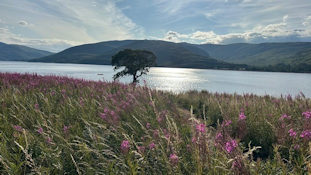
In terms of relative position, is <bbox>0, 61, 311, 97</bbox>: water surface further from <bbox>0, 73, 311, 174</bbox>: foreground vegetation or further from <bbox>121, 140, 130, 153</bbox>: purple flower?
<bbox>121, 140, 130, 153</bbox>: purple flower

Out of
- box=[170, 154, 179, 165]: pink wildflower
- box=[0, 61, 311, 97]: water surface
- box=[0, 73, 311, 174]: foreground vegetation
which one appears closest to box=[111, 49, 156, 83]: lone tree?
box=[0, 61, 311, 97]: water surface

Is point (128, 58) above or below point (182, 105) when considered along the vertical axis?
above

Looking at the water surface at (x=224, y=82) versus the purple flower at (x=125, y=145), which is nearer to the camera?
the purple flower at (x=125, y=145)

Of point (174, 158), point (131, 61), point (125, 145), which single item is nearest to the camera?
point (174, 158)

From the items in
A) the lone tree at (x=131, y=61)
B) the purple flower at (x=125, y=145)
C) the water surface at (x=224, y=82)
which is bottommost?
the water surface at (x=224, y=82)

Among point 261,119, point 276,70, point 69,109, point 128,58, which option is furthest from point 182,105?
point 276,70

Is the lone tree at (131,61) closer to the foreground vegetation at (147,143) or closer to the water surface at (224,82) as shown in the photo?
the water surface at (224,82)

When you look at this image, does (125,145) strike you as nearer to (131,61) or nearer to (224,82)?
(131,61)

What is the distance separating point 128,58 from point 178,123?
3059 cm

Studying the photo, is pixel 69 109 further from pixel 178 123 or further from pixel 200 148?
pixel 200 148

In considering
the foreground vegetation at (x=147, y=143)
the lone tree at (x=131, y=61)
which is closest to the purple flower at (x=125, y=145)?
the foreground vegetation at (x=147, y=143)

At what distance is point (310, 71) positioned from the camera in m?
146

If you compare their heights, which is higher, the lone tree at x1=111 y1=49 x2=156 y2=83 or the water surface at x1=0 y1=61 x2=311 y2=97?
the lone tree at x1=111 y1=49 x2=156 y2=83

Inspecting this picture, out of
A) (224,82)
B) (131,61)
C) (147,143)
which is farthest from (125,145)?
(224,82)
